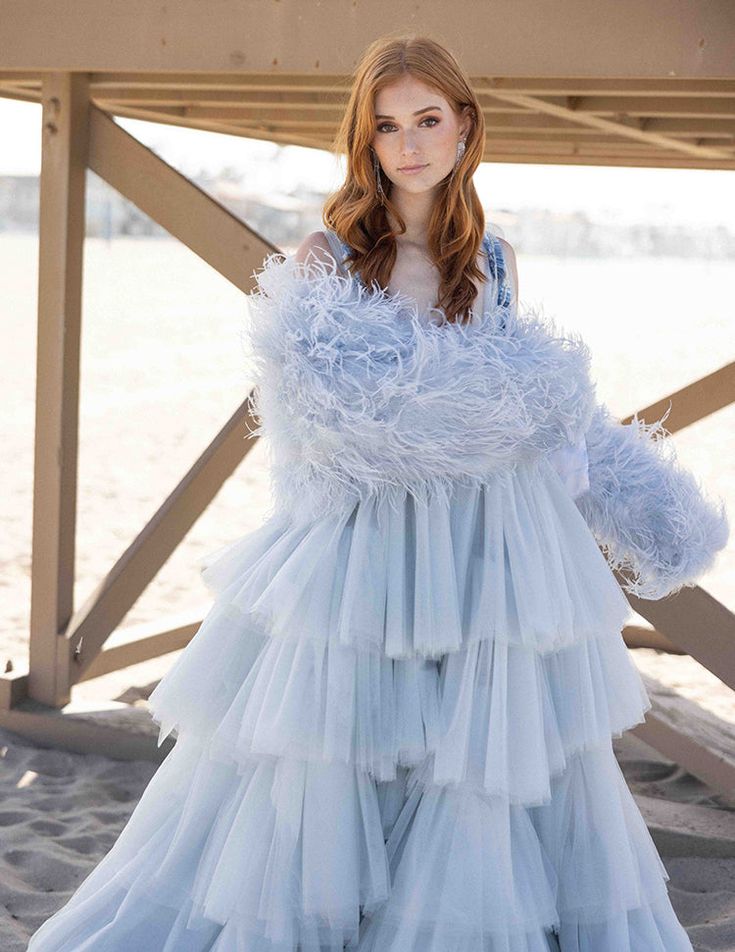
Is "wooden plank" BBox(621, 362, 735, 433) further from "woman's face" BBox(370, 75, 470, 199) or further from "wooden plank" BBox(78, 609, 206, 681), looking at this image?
"wooden plank" BBox(78, 609, 206, 681)

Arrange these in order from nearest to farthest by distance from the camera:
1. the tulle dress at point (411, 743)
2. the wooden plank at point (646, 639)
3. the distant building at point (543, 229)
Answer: the tulle dress at point (411, 743)
the wooden plank at point (646, 639)
the distant building at point (543, 229)

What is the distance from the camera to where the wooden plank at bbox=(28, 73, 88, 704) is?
3695 mm

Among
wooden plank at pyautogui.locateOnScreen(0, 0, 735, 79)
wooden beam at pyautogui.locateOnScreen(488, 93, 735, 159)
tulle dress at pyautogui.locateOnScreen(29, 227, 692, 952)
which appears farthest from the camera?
wooden beam at pyautogui.locateOnScreen(488, 93, 735, 159)

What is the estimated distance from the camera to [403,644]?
1.98m

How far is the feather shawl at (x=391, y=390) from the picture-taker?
1.99 meters

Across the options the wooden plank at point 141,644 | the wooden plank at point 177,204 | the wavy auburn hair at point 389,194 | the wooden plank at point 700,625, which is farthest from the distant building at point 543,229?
the wavy auburn hair at point 389,194

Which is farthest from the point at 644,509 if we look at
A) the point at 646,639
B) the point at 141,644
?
the point at 646,639

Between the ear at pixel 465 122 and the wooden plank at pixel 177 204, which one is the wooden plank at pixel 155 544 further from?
the ear at pixel 465 122

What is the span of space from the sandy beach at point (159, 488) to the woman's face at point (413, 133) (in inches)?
25.1

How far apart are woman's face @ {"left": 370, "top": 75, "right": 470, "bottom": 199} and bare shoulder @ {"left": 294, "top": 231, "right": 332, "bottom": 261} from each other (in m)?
0.17

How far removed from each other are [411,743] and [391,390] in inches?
22.7

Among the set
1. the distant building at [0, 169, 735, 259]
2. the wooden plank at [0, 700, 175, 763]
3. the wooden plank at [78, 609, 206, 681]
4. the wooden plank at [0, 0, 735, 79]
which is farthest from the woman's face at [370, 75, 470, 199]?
the distant building at [0, 169, 735, 259]

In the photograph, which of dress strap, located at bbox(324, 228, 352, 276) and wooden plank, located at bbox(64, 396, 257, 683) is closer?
dress strap, located at bbox(324, 228, 352, 276)

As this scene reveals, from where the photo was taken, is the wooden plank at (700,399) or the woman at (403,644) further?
the wooden plank at (700,399)
